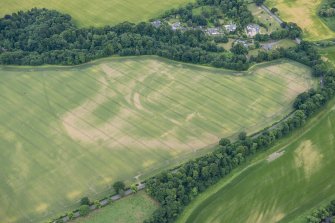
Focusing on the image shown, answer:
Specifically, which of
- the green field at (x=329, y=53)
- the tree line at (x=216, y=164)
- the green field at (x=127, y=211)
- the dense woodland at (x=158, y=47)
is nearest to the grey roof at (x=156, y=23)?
the dense woodland at (x=158, y=47)

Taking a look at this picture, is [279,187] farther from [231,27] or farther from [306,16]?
[306,16]

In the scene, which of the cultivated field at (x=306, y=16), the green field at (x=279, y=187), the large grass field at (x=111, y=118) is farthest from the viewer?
the cultivated field at (x=306, y=16)

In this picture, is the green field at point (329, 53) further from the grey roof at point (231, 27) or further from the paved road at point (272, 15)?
the grey roof at point (231, 27)

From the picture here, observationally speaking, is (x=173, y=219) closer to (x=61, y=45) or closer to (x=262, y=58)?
(x=262, y=58)

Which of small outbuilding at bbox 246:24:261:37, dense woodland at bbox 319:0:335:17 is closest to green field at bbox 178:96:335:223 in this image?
small outbuilding at bbox 246:24:261:37

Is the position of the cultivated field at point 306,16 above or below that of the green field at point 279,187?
above

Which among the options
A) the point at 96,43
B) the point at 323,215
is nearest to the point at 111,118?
the point at 96,43

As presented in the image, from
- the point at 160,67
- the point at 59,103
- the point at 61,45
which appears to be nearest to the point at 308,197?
the point at 160,67

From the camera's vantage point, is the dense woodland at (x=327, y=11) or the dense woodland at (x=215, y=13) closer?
the dense woodland at (x=215, y=13)
